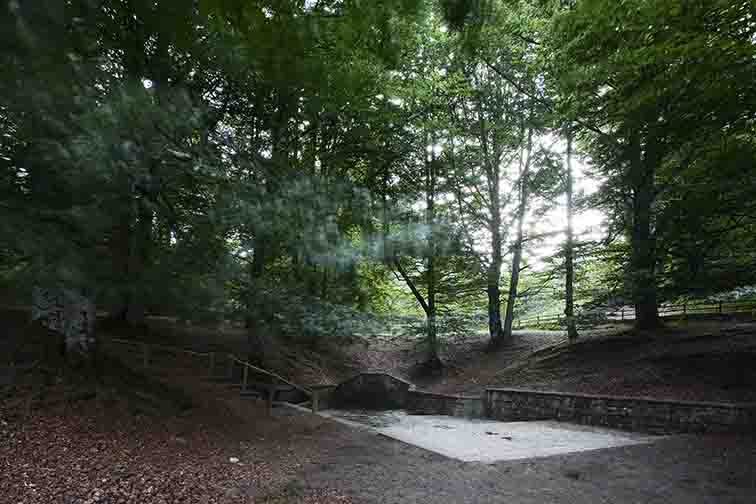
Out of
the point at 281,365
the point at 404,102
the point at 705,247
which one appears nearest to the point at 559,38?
the point at 705,247

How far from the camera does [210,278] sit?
5.63 metres

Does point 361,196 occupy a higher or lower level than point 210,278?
higher

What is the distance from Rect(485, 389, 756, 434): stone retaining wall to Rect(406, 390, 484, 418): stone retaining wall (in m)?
0.51

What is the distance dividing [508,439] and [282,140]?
7.08 m

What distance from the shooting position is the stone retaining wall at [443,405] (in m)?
11.3

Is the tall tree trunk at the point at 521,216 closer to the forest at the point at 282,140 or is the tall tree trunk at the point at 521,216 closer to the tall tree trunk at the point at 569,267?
the tall tree trunk at the point at 569,267

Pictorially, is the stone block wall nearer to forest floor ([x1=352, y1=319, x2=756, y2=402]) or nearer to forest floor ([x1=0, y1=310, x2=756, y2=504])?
forest floor ([x1=352, y1=319, x2=756, y2=402])

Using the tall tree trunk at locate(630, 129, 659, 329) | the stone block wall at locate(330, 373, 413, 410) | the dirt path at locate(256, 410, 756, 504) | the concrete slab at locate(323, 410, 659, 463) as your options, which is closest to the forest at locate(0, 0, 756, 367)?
the tall tree trunk at locate(630, 129, 659, 329)

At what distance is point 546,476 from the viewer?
4.90 metres

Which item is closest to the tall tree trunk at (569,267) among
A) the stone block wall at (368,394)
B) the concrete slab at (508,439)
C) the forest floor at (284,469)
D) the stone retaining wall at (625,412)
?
the stone retaining wall at (625,412)

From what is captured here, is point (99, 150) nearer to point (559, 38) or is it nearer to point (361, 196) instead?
point (361, 196)

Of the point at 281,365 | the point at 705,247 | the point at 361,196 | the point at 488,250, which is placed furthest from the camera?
the point at 488,250

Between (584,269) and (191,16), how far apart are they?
14.1 metres

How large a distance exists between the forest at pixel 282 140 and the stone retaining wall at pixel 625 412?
2.41 m
